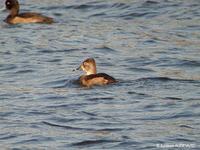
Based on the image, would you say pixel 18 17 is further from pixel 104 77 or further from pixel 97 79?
pixel 104 77

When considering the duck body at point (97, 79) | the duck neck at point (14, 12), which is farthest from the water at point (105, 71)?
the duck neck at point (14, 12)

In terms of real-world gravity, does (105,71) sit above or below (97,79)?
below

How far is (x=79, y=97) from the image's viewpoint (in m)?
17.2

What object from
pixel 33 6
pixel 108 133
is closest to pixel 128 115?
pixel 108 133

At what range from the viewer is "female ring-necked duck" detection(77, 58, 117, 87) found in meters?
17.8

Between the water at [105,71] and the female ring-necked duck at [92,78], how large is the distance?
124 millimetres

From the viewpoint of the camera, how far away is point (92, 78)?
704 inches

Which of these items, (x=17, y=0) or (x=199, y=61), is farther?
(x=17, y=0)

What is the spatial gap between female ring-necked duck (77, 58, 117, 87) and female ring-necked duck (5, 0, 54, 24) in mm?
6133

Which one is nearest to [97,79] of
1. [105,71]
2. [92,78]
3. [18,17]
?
[92,78]

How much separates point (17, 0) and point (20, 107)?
37.4 ft

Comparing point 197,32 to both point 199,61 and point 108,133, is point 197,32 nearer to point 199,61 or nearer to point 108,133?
point 199,61

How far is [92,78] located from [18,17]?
785 centimetres

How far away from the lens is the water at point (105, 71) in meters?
14.6
